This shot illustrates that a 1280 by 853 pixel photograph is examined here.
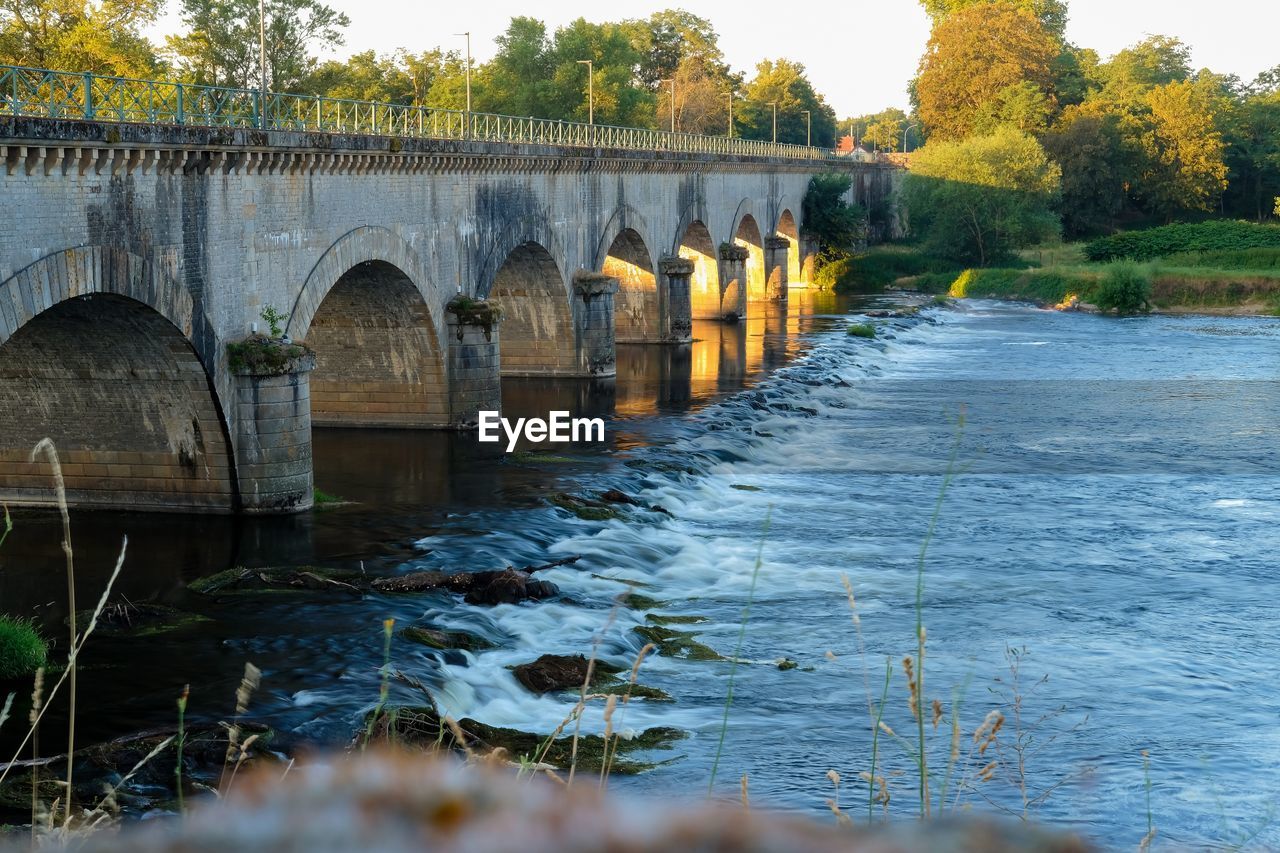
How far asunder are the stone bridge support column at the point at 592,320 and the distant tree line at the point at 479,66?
17299 millimetres

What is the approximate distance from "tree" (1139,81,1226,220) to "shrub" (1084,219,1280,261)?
8.48m

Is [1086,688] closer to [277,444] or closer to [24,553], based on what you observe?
[277,444]

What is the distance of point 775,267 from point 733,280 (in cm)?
992

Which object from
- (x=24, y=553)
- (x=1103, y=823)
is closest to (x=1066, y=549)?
(x=1103, y=823)

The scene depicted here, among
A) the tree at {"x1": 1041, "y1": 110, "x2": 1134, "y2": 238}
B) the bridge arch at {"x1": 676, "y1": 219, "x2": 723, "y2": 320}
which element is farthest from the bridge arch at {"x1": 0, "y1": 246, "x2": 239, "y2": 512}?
the tree at {"x1": 1041, "y1": 110, "x2": 1134, "y2": 238}

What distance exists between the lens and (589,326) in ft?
128

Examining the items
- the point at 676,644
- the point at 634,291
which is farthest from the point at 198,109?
the point at 634,291

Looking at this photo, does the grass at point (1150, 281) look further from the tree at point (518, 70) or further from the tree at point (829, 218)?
the tree at point (518, 70)

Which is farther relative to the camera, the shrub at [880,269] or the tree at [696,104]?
the tree at [696,104]

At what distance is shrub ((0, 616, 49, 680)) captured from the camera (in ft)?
47.6

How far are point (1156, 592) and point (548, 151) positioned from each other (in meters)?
21.4

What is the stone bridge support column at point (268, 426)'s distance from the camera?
71.4ft

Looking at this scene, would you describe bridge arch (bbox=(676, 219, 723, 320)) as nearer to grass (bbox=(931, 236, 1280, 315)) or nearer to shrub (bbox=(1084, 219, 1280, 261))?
grass (bbox=(931, 236, 1280, 315))

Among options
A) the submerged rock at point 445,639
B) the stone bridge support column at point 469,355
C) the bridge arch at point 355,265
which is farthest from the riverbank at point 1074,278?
the submerged rock at point 445,639
